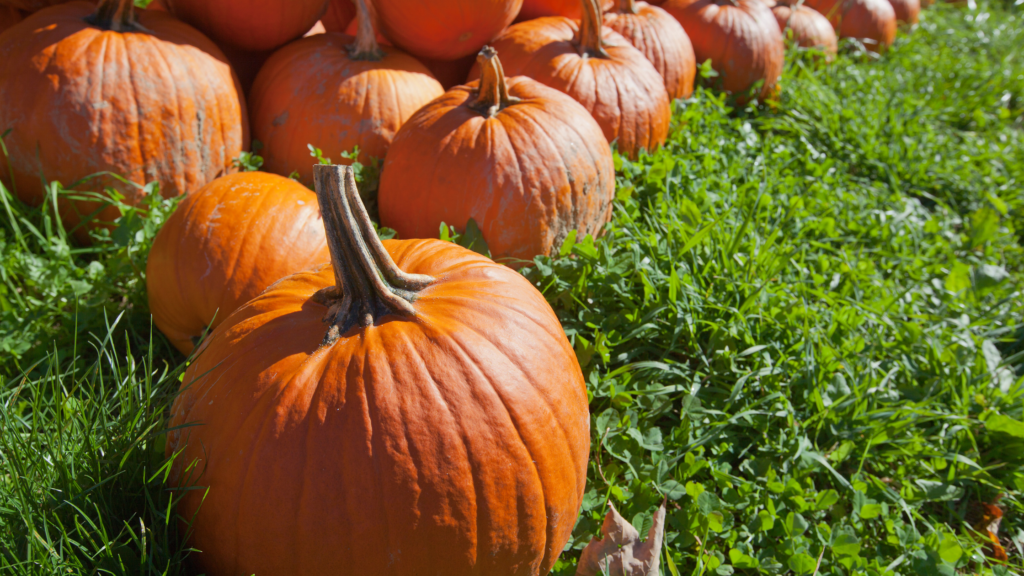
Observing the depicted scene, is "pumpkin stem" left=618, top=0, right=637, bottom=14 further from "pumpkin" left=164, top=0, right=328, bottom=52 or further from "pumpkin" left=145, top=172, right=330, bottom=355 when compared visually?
"pumpkin" left=145, top=172, right=330, bottom=355

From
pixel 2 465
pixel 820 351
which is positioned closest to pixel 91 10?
pixel 2 465

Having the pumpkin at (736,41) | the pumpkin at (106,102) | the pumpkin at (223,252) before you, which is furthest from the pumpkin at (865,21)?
the pumpkin at (223,252)

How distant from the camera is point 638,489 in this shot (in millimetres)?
1889

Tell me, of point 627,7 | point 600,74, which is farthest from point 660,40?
point 600,74

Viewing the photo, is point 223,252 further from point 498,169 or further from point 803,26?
point 803,26

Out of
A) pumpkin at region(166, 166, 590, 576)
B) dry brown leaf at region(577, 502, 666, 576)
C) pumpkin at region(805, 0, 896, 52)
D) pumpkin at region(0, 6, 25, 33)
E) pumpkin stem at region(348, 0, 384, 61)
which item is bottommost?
dry brown leaf at region(577, 502, 666, 576)

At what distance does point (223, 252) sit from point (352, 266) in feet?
2.81

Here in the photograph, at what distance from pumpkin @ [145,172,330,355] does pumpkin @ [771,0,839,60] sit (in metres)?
4.83

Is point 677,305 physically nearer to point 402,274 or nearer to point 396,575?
point 402,274

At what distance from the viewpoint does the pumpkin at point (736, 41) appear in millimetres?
4398

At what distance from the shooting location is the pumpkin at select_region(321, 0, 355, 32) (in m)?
3.70

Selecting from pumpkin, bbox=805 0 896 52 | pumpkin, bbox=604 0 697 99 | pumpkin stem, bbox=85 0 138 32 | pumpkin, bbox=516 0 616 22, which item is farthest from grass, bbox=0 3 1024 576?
pumpkin, bbox=805 0 896 52

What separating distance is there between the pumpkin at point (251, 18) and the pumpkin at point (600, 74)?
0.90 metres

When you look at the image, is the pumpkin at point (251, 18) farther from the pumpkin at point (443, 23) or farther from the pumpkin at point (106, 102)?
the pumpkin at point (443, 23)
